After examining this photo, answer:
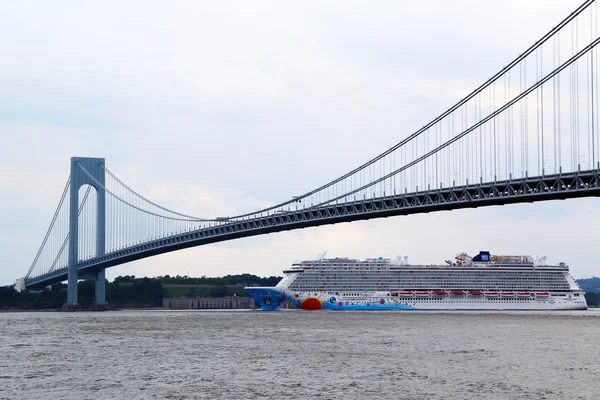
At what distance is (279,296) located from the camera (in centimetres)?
6600

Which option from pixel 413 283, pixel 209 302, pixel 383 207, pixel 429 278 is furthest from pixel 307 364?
pixel 209 302

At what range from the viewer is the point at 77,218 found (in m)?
68.0

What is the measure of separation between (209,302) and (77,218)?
142 feet

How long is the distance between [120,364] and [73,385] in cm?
383

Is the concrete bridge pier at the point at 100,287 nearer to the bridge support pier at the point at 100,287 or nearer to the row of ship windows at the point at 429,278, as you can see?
the bridge support pier at the point at 100,287

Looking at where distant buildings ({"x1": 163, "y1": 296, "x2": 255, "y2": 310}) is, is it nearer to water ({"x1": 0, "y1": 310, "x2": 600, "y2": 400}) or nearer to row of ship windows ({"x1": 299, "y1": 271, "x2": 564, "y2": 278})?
row of ship windows ({"x1": 299, "y1": 271, "x2": 564, "y2": 278})

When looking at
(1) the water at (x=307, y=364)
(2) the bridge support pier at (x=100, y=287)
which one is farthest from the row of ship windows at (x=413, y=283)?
(1) the water at (x=307, y=364)

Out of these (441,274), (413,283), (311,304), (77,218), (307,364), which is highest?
(77,218)

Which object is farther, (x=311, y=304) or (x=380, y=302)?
(x=380, y=302)

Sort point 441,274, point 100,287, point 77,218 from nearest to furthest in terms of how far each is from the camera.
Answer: point 77,218, point 100,287, point 441,274

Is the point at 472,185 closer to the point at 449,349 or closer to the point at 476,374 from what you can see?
the point at 449,349

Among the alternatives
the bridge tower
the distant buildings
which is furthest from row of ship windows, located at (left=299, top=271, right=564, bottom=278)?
the distant buildings

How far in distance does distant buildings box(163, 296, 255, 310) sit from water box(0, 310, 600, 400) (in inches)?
2662

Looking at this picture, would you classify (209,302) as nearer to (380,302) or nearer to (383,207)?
(380,302)
